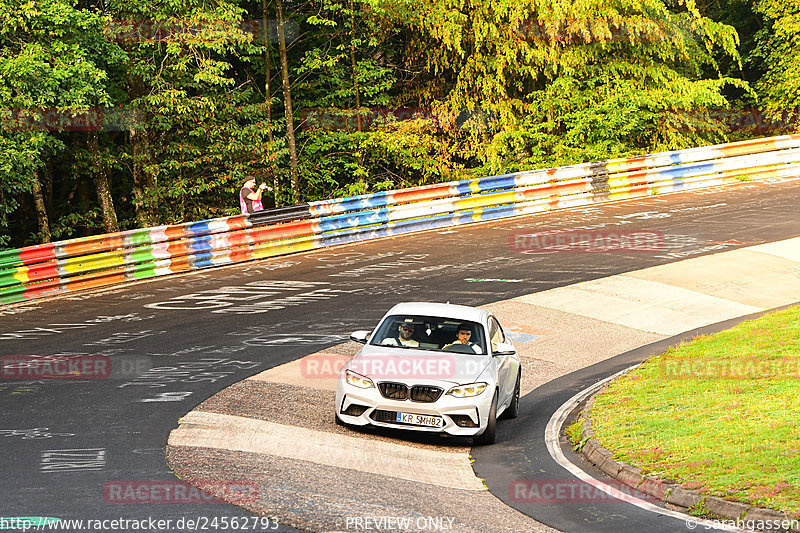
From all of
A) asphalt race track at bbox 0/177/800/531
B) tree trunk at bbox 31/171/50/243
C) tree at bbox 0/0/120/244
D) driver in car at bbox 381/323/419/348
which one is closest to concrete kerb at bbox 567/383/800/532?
asphalt race track at bbox 0/177/800/531

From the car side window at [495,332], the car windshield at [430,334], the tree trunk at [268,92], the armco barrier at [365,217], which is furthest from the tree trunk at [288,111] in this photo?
the car windshield at [430,334]

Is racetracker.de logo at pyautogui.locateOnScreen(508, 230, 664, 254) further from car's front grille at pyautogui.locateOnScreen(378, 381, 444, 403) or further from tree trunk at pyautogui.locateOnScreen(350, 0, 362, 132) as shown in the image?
car's front grille at pyautogui.locateOnScreen(378, 381, 444, 403)

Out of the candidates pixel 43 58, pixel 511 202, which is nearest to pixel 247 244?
pixel 43 58

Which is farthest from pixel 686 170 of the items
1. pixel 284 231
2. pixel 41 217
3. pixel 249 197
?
pixel 41 217

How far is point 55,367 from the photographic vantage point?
47.4ft

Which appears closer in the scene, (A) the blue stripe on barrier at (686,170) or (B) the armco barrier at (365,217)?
(B) the armco barrier at (365,217)

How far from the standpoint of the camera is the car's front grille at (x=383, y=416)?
11297 mm

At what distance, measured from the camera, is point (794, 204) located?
28766 millimetres

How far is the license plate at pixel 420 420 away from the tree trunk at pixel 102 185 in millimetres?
18529

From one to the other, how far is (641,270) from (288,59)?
55.7 ft

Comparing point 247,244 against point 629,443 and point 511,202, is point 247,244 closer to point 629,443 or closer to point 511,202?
point 511,202

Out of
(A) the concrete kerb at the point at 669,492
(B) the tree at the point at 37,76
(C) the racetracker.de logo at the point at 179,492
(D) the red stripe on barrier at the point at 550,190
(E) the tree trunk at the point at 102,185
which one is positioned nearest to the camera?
(A) the concrete kerb at the point at 669,492

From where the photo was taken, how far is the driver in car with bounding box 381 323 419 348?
1232 cm

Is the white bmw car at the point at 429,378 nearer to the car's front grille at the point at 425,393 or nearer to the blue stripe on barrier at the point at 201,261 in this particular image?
the car's front grille at the point at 425,393
